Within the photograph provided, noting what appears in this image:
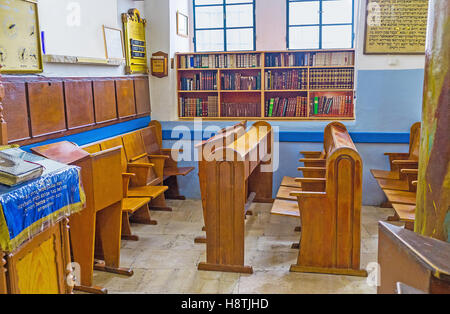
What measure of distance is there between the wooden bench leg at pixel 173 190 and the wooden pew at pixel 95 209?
2.32m

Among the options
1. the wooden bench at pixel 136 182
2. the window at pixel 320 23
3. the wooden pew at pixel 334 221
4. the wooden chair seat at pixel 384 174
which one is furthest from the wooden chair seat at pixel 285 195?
the window at pixel 320 23

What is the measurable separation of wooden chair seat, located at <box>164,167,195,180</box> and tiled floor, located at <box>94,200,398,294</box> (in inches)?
22.3

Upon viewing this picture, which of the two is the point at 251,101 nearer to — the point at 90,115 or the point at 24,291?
the point at 90,115

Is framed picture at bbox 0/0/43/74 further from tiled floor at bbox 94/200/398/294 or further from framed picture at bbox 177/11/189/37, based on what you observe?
framed picture at bbox 177/11/189/37

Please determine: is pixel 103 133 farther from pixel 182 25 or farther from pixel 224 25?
pixel 224 25

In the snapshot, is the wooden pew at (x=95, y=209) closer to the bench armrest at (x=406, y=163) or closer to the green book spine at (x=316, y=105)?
the bench armrest at (x=406, y=163)

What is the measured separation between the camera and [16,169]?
200 centimetres

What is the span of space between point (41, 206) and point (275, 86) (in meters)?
4.63

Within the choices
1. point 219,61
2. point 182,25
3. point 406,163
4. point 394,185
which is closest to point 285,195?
point 394,185

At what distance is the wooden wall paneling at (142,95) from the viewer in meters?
5.59

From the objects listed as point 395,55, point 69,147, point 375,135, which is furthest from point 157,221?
point 395,55

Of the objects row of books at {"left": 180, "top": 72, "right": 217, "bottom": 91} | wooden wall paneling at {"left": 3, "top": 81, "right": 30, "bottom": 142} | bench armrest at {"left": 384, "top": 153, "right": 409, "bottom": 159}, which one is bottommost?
bench armrest at {"left": 384, "top": 153, "right": 409, "bottom": 159}

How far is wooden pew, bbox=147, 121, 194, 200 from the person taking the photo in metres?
5.51

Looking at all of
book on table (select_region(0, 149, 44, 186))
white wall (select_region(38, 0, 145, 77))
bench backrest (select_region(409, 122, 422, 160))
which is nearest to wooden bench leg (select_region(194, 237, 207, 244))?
white wall (select_region(38, 0, 145, 77))
